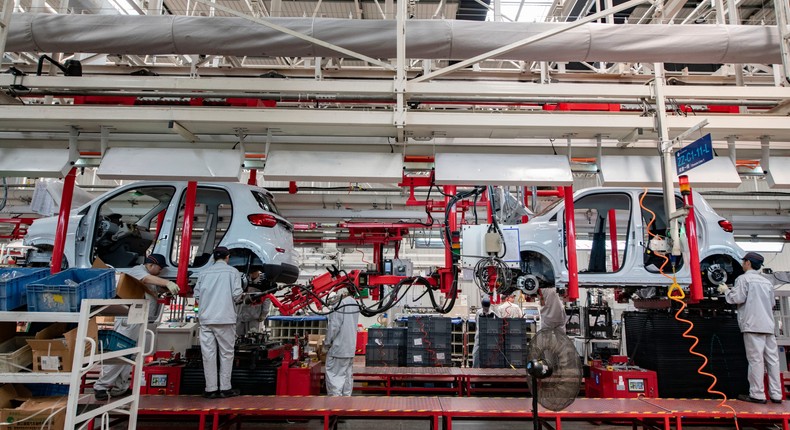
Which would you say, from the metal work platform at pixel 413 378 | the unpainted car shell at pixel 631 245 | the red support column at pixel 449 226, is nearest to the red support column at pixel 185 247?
the red support column at pixel 449 226

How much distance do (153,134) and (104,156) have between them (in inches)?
24.8

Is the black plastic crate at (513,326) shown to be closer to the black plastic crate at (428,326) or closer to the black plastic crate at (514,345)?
the black plastic crate at (514,345)

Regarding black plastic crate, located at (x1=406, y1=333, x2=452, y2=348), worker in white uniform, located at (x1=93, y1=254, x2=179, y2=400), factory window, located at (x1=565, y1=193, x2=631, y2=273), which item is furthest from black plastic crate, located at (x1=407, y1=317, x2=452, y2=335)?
worker in white uniform, located at (x1=93, y1=254, x2=179, y2=400)

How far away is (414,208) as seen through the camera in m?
10.3

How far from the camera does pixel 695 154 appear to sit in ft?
15.4

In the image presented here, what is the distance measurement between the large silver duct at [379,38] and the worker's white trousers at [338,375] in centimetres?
477

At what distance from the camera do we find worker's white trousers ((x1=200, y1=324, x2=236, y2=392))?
5.37 meters

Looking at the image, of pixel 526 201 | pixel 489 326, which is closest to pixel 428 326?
pixel 489 326

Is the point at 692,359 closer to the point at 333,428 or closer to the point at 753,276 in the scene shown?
the point at 753,276

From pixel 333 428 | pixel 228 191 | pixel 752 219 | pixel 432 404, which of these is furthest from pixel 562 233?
pixel 752 219

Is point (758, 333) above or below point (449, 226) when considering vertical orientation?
below

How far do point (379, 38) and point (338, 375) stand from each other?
520 cm

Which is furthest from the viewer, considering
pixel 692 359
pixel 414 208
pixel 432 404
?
pixel 414 208

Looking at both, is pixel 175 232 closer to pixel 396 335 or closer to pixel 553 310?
pixel 396 335
